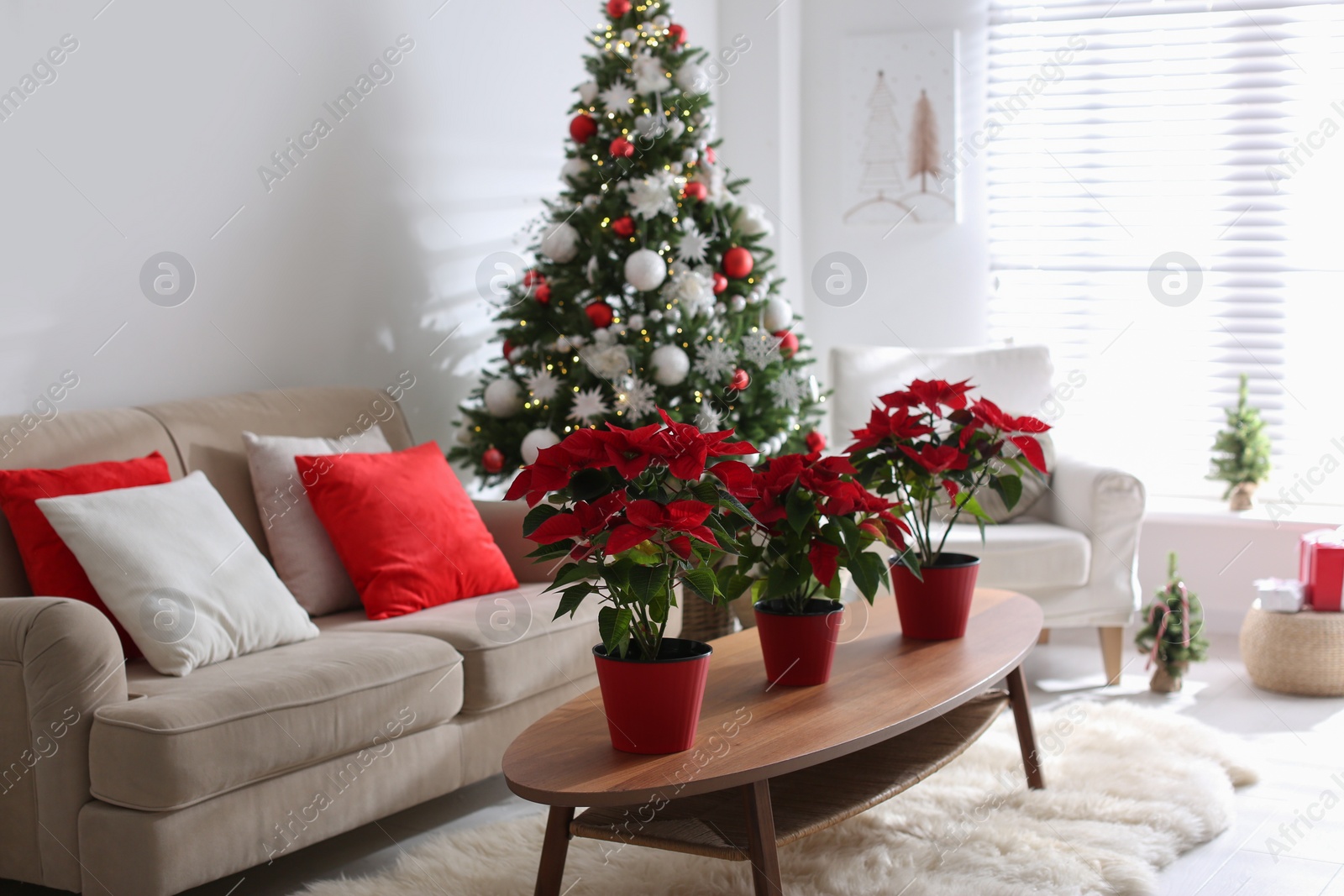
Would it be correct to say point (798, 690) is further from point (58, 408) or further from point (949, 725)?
point (58, 408)

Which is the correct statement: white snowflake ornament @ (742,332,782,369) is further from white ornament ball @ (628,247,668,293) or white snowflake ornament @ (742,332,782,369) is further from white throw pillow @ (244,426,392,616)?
white throw pillow @ (244,426,392,616)

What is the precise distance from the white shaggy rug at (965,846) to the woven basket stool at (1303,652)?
0.83m

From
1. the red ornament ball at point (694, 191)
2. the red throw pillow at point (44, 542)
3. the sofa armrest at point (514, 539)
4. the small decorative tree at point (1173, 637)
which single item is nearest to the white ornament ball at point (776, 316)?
the red ornament ball at point (694, 191)

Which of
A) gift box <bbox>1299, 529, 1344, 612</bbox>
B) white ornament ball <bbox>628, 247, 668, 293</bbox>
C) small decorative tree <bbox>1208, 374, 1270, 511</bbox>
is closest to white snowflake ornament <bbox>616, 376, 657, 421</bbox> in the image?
white ornament ball <bbox>628, 247, 668, 293</bbox>

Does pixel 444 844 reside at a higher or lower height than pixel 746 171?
lower

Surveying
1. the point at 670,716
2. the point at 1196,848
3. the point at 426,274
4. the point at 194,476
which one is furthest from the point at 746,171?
the point at 670,716

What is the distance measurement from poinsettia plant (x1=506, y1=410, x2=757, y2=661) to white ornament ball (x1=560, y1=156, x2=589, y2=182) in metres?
2.18

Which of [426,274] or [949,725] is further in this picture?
[426,274]

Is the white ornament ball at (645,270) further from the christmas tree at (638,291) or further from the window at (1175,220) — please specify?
the window at (1175,220)

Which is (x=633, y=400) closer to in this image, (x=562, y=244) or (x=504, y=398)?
(x=504, y=398)

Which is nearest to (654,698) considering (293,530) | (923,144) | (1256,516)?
(293,530)

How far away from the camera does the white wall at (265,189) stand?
283 centimetres

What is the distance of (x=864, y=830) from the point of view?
250 centimetres

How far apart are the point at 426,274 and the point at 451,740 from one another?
5.96ft
